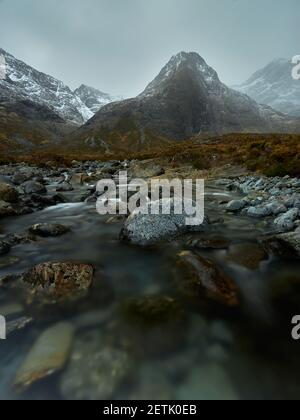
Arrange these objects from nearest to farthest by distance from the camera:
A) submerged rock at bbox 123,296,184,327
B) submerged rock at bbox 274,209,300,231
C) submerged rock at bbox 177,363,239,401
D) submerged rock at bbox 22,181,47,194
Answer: submerged rock at bbox 177,363,239,401
submerged rock at bbox 123,296,184,327
submerged rock at bbox 274,209,300,231
submerged rock at bbox 22,181,47,194

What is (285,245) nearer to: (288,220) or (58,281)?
(288,220)

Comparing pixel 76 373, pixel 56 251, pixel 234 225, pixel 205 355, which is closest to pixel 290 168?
pixel 234 225

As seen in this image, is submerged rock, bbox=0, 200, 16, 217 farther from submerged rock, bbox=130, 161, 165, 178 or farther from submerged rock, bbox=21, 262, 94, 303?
submerged rock, bbox=130, 161, 165, 178

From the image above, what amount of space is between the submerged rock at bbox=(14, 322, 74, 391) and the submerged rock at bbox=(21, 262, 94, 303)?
816 mm

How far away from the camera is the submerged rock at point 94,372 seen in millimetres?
3967

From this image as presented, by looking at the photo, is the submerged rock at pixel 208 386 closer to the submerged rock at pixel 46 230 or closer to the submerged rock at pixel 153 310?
the submerged rock at pixel 153 310

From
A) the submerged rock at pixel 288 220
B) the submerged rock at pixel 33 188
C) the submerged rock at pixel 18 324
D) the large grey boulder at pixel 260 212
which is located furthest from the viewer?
the submerged rock at pixel 33 188

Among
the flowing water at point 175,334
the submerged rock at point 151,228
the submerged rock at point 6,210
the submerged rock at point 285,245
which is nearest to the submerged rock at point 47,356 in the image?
the flowing water at point 175,334

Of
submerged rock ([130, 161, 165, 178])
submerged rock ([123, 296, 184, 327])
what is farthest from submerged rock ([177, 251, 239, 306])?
submerged rock ([130, 161, 165, 178])

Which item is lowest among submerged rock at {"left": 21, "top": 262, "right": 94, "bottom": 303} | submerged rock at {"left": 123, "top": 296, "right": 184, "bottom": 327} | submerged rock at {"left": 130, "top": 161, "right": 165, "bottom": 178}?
submerged rock at {"left": 123, "top": 296, "right": 184, "bottom": 327}

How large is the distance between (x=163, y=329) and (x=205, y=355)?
850mm

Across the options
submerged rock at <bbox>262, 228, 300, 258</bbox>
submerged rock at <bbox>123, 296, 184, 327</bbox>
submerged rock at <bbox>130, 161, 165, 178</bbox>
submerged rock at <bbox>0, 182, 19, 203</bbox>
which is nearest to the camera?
submerged rock at <bbox>123, 296, 184, 327</bbox>

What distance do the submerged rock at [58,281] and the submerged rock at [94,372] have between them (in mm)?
1339

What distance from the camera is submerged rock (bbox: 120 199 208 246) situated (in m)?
9.10
